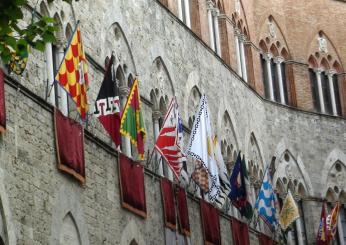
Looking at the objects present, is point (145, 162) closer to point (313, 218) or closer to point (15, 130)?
point (15, 130)

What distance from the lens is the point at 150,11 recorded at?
84.7 ft

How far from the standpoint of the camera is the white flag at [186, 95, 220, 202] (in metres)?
23.4

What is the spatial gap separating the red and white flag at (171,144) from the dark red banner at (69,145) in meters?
2.98

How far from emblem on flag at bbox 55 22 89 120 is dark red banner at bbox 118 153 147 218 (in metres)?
2.42

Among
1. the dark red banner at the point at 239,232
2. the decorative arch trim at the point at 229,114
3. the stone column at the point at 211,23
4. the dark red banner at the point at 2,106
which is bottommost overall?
the dark red banner at the point at 2,106

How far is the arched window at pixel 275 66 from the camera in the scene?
35.8m

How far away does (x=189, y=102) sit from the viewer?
27.7 meters

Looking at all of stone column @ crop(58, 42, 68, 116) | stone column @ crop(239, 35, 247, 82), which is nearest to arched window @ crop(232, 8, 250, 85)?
stone column @ crop(239, 35, 247, 82)

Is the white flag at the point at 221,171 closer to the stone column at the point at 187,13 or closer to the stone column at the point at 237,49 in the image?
the stone column at the point at 187,13

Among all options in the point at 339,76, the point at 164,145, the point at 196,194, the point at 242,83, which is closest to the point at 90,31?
the point at 164,145

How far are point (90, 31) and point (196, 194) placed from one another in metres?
5.93

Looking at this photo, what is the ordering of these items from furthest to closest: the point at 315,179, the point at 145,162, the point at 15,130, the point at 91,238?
the point at 315,179 < the point at 145,162 < the point at 91,238 < the point at 15,130

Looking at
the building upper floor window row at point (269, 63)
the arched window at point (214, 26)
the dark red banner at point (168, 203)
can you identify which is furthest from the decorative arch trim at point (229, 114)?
the dark red banner at point (168, 203)

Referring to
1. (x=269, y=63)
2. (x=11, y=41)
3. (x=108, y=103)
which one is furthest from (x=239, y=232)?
(x=11, y=41)
